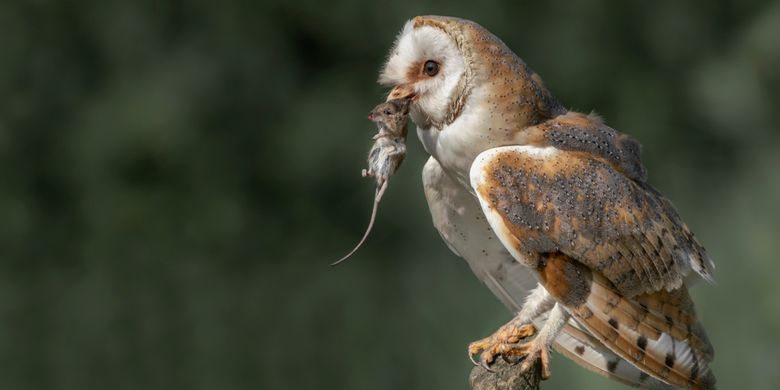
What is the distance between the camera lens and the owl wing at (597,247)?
2932mm

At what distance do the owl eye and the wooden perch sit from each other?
0.81 metres

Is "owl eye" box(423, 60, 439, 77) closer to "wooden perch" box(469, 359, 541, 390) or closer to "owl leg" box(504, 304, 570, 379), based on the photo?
"owl leg" box(504, 304, 570, 379)

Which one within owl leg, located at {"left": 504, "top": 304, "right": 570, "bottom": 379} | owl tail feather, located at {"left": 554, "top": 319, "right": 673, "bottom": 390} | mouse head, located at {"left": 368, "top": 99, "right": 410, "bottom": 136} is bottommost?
owl tail feather, located at {"left": 554, "top": 319, "right": 673, "bottom": 390}

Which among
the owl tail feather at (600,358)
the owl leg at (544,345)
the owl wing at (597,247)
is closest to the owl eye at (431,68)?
the owl wing at (597,247)

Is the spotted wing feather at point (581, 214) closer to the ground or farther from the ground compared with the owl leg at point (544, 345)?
farther from the ground

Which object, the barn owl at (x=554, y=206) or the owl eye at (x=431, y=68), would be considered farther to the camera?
the owl eye at (x=431, y=68)

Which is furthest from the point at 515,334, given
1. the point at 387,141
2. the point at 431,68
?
the point at 431,68

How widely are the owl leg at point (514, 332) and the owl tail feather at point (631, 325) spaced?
0.19 m

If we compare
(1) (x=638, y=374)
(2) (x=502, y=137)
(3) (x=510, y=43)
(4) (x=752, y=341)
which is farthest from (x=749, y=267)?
(2) (x=502, y=137)

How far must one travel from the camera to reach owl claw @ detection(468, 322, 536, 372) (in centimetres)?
306

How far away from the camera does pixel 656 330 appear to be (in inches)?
119

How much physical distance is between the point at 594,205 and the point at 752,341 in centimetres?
315

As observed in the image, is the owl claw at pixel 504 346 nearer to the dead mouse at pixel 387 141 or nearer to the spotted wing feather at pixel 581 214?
the spotted wing feather at pixel 581 214

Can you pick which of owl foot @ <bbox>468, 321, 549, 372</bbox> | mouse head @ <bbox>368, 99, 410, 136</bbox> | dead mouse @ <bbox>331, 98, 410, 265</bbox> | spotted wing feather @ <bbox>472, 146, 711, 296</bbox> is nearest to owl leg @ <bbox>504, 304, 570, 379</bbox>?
owl foot @ <bbox>468, 321, 549, 372</bbox>
